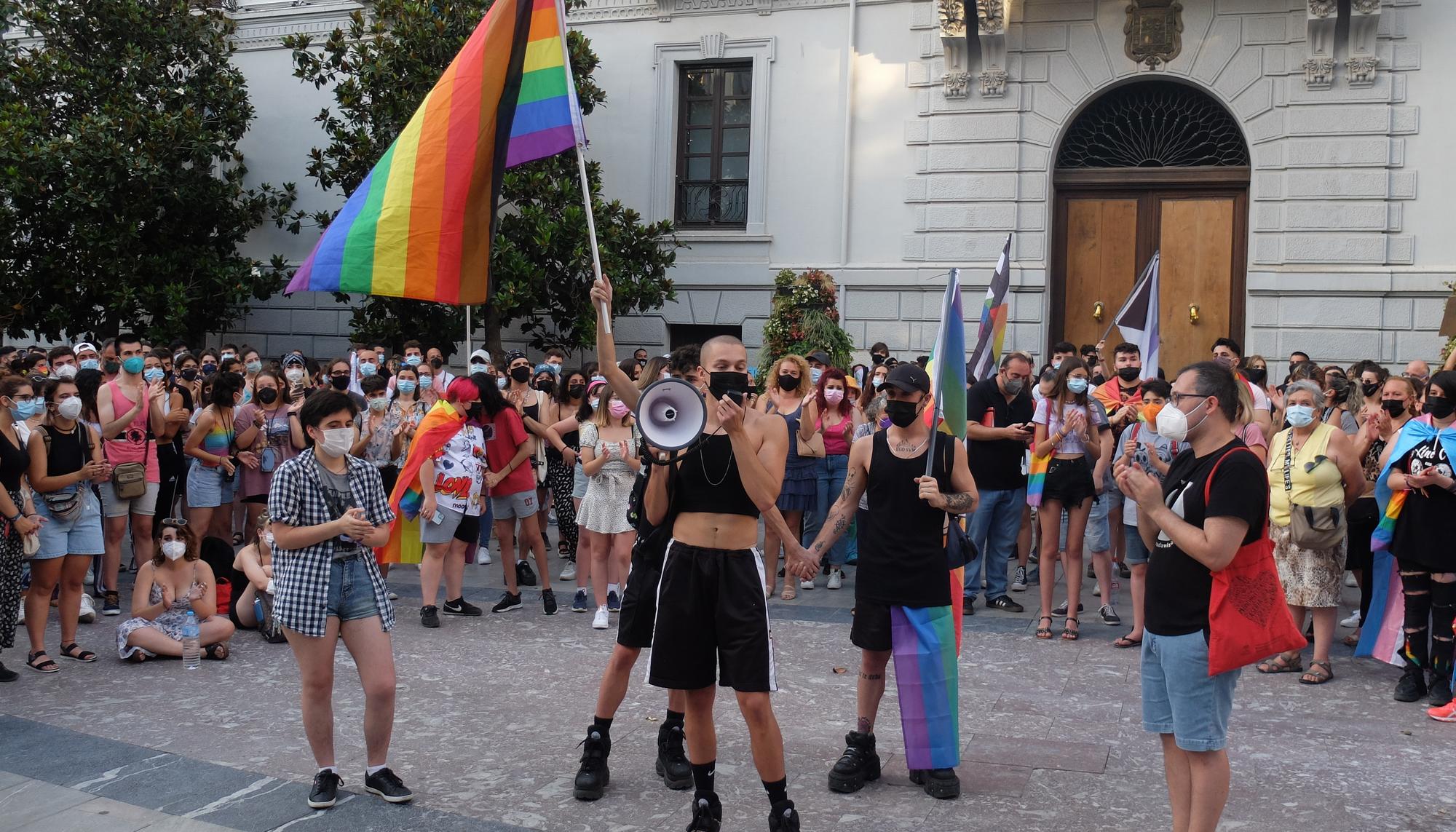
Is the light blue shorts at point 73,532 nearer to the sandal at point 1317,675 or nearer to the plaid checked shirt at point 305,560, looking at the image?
the plaid checked shirt at point 305,560

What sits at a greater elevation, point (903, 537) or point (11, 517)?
point (903, 537)

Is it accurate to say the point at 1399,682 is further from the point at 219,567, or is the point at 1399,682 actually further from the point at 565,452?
the point at 219,567

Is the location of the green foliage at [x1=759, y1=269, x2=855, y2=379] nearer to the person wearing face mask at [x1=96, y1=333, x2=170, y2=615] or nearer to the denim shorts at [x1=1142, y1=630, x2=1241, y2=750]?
the person wearing face mask at [x1=96, y1=333, x2=170, y2=615]

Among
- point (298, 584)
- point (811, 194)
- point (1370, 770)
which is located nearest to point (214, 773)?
point (298, 584)

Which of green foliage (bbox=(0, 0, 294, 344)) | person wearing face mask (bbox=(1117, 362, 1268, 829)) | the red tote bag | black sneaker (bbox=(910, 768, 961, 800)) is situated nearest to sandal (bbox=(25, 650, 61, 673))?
black sneaker (bbox=(910, 768, 961, 800))

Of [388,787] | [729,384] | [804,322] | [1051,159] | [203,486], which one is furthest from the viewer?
[1051,159]

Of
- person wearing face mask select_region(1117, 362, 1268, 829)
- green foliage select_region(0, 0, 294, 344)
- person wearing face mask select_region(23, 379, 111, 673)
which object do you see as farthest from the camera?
green foliage select_region(0, 0, 294, 344)

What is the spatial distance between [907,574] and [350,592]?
2.38 metres

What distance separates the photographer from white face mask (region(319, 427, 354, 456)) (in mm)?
5621

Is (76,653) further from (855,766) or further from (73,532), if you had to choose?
(855,766)

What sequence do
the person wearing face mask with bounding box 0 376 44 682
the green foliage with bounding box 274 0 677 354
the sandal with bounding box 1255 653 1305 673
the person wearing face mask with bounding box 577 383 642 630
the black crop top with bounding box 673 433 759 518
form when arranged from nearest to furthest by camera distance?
the black crop top with bounding box 673 433 759 518, the person wearing face mask with bounding box 0 376 44 682, the sandal with bounding box 1255 653 1305 673, the person wearing face mask with bounding box 577 383 642 630, the green foliage with bounding box 274 0 677 354

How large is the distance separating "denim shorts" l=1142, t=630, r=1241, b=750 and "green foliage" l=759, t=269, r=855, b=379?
11.8 metres

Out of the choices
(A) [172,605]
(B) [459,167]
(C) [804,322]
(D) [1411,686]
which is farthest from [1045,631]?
(C) [804,322]

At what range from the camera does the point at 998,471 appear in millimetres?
9922
